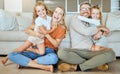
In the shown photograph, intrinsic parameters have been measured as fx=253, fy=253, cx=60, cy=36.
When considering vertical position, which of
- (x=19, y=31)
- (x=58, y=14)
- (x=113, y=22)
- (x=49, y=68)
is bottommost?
(x=49, y=68)

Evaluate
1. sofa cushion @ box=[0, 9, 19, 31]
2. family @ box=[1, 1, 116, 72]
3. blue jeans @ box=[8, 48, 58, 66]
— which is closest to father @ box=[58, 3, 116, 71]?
family @ box=[1, 1, 116, 72]

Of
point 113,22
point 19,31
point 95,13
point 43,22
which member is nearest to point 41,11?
point 43,22

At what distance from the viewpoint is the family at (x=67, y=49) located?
282 cm

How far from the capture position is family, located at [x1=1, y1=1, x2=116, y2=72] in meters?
2.82

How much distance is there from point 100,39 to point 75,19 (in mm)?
378

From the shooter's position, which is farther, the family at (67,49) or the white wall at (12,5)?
the white wall at (12,5)

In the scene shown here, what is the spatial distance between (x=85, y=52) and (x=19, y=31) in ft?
4.69

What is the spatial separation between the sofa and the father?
831 mm

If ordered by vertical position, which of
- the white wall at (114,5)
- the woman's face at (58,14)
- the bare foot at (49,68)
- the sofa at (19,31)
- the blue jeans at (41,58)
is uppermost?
the white wall at (114,5)

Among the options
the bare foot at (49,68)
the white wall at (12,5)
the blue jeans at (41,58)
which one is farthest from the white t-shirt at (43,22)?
the white wall at (12,5)

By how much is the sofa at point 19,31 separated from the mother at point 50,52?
32.6 inches

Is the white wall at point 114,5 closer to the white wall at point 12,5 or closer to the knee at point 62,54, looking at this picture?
the white wall at point 12,5

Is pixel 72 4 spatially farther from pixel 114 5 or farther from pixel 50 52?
pixel 50 52

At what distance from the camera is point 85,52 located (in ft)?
9.40
